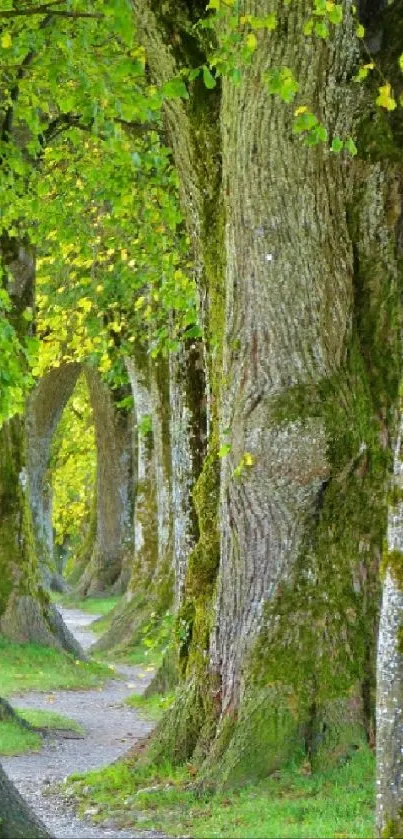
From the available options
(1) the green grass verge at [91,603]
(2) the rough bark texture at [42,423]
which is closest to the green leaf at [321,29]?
(2) the rough bark texture at [42,423]

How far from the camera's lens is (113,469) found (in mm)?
33375

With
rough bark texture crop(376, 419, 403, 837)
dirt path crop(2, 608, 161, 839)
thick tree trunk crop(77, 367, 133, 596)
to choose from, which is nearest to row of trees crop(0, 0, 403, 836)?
dirt path crop(2, 608, 161, 839)

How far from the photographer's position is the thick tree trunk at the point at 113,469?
33031mm

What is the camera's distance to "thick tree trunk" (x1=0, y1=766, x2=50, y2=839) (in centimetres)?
651

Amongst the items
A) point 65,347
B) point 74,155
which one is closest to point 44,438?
point 65,347

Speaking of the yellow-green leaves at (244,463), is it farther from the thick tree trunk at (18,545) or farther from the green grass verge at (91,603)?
the green grass verge at (91,603)

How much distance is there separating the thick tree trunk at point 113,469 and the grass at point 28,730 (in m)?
17.0

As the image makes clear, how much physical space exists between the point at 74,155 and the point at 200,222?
8176mm

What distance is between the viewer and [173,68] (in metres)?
10.2

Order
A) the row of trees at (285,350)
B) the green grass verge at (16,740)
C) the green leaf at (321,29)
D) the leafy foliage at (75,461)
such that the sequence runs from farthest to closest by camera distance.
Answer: the leafy foliage at (75,461) < the green grass verge at (16,740) < the row of trees at (285,350) < the green leaf at (321,29)

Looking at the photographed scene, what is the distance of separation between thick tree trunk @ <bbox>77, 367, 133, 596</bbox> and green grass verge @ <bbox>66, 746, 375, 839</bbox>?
888 inches

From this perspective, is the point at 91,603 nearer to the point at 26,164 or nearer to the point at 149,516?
the point at 149,516

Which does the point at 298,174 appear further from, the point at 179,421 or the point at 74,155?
the point at 74,155

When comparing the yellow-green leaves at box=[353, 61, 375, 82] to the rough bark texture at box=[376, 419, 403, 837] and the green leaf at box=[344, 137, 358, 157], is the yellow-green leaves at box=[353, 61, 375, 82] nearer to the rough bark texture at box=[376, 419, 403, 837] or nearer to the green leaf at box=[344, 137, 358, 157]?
the green leaf at box=[344, 137, 358, 157]
